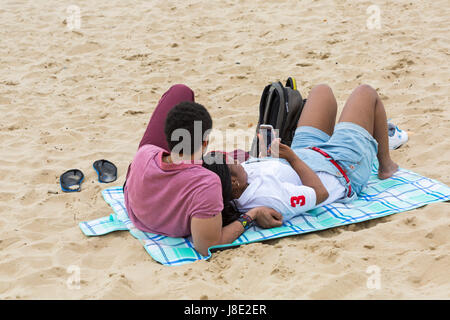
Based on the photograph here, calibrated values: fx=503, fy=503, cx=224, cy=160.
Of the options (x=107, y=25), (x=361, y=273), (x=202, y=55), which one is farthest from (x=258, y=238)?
(x=107, y=25)

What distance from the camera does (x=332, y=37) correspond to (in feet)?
21.4

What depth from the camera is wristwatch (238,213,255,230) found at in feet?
9.92

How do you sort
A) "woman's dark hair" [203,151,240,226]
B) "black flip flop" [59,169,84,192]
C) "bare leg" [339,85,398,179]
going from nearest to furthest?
"woman's dark hair" [203,151,240,226] → "bare leg" [339,85,398,179] → "black flip flop" [59,169,84,192]

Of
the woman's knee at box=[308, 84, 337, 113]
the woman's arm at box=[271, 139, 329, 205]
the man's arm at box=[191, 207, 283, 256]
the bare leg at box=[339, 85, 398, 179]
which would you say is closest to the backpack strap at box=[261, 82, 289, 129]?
the woman's knee at box=[308, 84, 337, 113]

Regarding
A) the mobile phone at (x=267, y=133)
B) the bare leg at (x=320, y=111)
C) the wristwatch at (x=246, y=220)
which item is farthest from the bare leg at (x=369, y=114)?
the wristwatch at (x=246, y=220)

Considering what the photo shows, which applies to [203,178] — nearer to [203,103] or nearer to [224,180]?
[224,180]

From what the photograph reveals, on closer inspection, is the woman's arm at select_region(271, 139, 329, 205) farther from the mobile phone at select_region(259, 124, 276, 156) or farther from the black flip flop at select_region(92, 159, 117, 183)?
the black flip flop at select_region(92, 159, 117, 183)

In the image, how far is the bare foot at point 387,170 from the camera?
3.71 m

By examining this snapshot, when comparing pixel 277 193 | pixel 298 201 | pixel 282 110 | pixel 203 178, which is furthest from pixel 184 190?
pixel 282 110

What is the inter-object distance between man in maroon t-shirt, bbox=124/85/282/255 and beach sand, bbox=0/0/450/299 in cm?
16

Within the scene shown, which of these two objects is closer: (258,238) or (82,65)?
(258,238)

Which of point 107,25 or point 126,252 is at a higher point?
point 107,25
